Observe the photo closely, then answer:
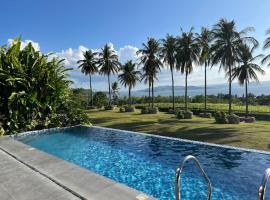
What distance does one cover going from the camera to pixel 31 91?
16.7 m

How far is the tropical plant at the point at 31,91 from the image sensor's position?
16.0m

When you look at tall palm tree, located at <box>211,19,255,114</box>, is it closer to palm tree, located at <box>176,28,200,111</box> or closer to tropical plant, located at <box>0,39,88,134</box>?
palm tree, located at <box>176,28,200,111</box>

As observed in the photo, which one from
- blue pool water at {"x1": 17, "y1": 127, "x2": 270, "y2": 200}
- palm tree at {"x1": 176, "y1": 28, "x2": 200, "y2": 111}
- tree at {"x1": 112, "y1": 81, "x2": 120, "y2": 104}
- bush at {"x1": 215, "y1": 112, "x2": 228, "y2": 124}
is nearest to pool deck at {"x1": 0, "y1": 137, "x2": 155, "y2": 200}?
blue pool water at {"x1": 17, "y1": 127, "x2": 270, "y2": 200}

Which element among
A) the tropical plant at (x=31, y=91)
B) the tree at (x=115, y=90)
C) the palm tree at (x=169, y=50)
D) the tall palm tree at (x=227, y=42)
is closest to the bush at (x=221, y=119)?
the tall palm tree at (x=227, y=42)

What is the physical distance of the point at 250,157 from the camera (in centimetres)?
1086

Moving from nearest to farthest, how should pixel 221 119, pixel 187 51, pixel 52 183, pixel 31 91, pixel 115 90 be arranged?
1. pixel 52 183
2. pixel 31 91
3. pixel 221 119
4. pixel 187 51
5. pixel 115 90

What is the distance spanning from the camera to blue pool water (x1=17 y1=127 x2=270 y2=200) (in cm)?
775

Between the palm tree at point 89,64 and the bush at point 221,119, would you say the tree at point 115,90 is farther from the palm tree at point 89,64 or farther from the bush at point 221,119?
the bush at point 221,119

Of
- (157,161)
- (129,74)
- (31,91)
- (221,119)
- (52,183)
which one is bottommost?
(157,161)

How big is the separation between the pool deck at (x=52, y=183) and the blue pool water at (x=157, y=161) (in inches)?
74.1

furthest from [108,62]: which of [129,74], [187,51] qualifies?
[187,51]

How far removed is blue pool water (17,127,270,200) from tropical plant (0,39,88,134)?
151cm

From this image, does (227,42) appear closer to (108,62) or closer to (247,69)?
(247,69)

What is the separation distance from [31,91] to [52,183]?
11572 mm
